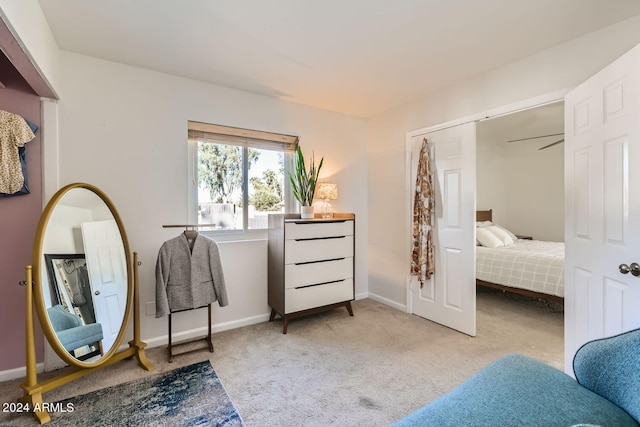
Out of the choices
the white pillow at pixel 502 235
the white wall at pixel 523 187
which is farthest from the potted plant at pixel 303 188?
the white wall at pixel 523 187

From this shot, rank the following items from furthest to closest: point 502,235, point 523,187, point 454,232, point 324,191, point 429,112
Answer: point 523,187, point 502,235, point 324,191, point 429,112, point 454,232

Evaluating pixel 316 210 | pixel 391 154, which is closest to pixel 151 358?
pixel 316 210

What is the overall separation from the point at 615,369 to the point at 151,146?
3.13m

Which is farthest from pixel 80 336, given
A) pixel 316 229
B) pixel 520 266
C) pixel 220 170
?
pixel 520 266

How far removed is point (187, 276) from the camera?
7.64 feet

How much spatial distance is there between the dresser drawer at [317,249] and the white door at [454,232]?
3.09ft

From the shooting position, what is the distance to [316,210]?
3355mm

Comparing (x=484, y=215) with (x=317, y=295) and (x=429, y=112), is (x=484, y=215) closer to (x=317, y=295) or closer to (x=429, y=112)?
(x=429, y=112)

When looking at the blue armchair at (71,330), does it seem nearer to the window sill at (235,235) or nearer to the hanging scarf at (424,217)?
the window sill at (235,235)

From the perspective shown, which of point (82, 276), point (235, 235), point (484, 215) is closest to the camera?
point (82, 276)

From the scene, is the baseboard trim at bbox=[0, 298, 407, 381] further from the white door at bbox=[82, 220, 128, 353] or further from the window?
the window

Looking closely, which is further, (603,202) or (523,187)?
(523,187)

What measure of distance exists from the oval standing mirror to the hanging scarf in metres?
2.63

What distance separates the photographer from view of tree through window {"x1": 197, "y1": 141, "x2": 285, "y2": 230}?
9.18 feet
